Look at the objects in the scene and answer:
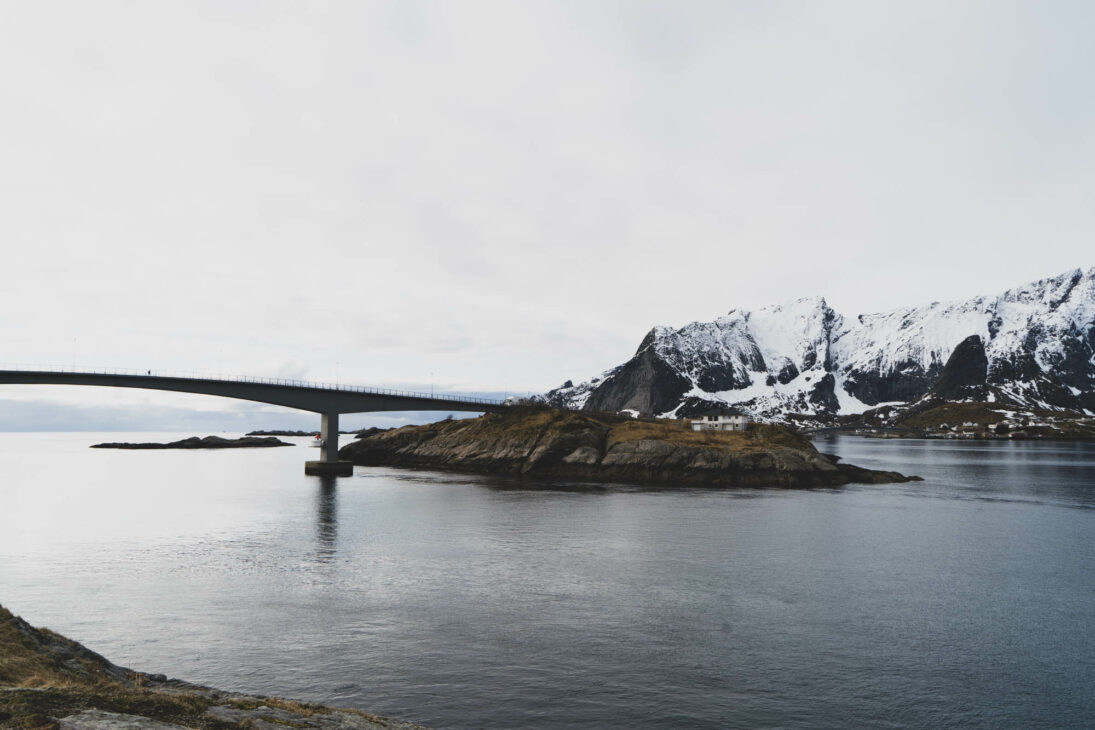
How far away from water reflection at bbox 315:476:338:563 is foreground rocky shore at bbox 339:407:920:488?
134 ft

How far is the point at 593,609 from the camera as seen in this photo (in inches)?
1361

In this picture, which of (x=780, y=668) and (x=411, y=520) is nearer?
(x=780, y=668)

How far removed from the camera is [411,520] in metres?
67.1

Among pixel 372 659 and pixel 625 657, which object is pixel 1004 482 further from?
pixel 372 659

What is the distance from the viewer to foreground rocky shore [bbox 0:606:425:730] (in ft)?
44.5

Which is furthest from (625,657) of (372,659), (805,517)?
(805,517)

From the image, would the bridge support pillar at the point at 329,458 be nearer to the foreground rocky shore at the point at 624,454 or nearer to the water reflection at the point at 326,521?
the water reflection at the point at 326,521

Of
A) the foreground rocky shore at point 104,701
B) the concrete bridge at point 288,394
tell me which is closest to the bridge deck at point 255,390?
the concrete bridge at point 288,394

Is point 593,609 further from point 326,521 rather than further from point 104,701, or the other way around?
point 326,521

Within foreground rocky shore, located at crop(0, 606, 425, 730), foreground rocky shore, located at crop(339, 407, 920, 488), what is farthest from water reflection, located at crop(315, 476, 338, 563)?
foreground rocky shore, located at crop(339, 407, 920, 488)

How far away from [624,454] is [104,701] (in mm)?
112792

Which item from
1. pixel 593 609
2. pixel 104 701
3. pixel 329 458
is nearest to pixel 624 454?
pixel 329 458

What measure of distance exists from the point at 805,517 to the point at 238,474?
112 metres

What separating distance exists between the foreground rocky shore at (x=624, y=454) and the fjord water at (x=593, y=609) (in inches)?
1591
